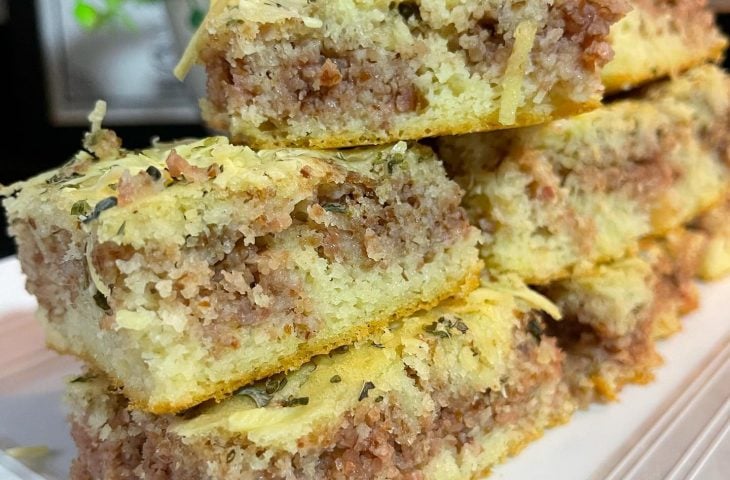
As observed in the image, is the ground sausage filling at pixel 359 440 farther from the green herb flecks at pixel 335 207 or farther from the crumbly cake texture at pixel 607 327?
the green herb flecks at pixel 335 207

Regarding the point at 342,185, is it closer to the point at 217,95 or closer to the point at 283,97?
the point at 283,97

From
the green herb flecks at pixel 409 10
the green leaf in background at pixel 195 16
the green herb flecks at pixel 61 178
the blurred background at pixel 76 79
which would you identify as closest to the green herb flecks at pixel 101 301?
the green herb flecks at pixel 61 178

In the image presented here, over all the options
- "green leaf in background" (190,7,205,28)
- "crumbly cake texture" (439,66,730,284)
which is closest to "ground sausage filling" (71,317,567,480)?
"crumbly cake texture" (439,66,730,284)

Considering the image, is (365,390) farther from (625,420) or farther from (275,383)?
(625,420)

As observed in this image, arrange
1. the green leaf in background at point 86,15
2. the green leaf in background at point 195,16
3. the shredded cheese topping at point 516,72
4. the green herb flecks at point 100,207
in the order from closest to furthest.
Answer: the green herb flecks at point 100,207, the shredded cheese topping at point 516,72, the green leaf in background at point 195,16, the green leaf in background at point 86,15

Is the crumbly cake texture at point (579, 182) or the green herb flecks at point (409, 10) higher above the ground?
the green herb flecks at point (409, 10)

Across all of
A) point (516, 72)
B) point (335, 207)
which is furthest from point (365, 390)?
point (516, 72)
